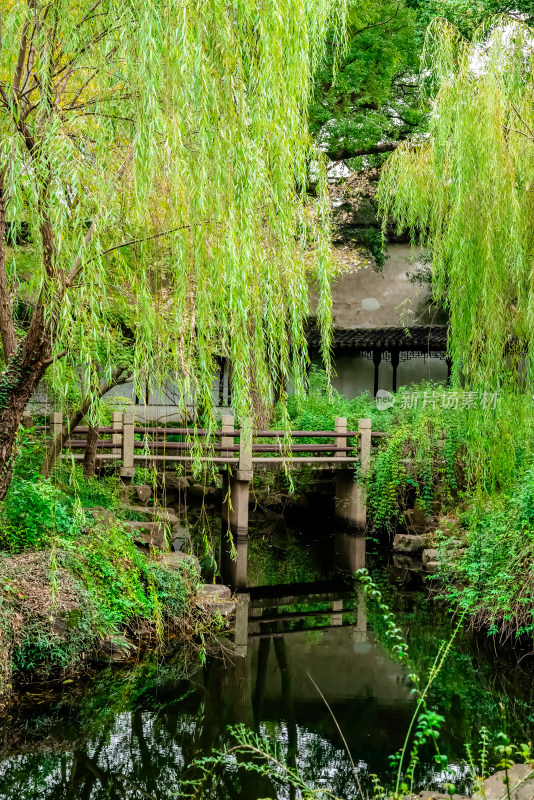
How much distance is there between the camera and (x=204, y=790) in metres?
4.15

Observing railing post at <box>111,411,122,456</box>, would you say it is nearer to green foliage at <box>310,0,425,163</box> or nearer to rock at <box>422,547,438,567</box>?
rock at <box>422,547,438,567</box>

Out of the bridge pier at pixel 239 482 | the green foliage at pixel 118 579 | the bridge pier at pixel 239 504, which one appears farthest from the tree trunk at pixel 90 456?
the bridge pier at pixel 239 504

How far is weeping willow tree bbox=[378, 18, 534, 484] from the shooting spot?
17.6 feet

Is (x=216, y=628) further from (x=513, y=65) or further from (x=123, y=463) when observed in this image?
(x=513, y=65)

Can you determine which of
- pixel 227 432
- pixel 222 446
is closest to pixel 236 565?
pixel 222 446

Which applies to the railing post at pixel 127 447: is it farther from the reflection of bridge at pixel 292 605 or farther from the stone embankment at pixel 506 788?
the stone embankment at pixel 506 788

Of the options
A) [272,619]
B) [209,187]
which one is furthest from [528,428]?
[209,187]

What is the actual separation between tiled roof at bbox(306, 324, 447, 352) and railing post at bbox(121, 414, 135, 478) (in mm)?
6637

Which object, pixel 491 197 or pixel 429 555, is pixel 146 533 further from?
pixel 491 197

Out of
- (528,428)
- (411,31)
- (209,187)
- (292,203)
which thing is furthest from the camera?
(411,31)

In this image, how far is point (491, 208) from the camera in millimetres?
5363

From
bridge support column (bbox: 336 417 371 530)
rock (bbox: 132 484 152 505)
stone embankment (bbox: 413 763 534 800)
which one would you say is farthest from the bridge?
stone embankment (bbox: 413 763 534 800)

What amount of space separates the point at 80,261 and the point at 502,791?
3046 millimetres

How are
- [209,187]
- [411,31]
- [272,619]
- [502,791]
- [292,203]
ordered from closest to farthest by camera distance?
[502,791]
[209,187]
[292,203]
[272,619]
[411,31]
